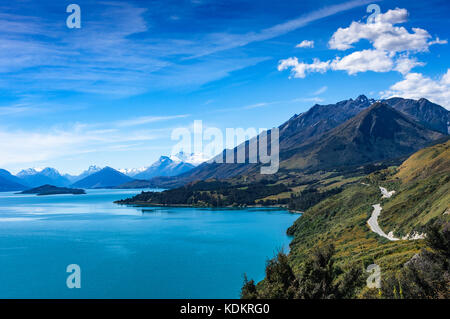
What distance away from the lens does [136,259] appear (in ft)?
283

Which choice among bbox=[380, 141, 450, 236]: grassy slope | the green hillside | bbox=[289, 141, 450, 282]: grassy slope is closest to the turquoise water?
bbox=[289, 141, 450, 282]: grassy slope

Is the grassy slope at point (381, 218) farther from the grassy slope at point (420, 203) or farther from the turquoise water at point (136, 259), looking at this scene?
the turquoise water at point (136, 259)

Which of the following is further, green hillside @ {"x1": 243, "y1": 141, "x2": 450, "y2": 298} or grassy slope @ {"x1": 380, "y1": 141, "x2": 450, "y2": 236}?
grassy slope @ {"x1": 380, "y1": 141, "x2": 450, "y2": 236}

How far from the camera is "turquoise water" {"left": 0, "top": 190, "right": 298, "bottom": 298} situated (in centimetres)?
6291

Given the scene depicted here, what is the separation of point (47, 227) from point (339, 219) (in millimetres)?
118984

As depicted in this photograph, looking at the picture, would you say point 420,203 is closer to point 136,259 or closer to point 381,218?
point 381,218

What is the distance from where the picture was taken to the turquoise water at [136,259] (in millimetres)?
62906

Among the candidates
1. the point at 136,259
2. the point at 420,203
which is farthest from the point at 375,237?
the point at 136,259

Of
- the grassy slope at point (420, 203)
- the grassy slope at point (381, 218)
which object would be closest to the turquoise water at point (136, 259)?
the grassy slope at point (381, 218)

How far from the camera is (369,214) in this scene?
309ft

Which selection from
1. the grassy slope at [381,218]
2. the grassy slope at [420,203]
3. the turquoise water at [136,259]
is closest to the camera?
the grassy slope at [381,218]

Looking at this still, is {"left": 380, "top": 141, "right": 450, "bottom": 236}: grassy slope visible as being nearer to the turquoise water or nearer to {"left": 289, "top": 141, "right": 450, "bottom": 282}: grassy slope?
{"left": 289, "top": 141, "right": 450, "bottom": 282}: grassy slope
